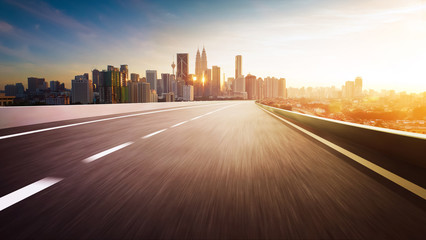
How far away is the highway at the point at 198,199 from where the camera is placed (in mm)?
1982

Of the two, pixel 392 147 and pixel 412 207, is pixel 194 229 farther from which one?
pixel 392 147

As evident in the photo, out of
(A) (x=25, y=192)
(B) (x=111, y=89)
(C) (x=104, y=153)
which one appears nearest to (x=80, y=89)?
(B) (x=111, y=89)

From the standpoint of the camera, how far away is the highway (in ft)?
6.50

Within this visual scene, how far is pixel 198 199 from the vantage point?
262 centimetres

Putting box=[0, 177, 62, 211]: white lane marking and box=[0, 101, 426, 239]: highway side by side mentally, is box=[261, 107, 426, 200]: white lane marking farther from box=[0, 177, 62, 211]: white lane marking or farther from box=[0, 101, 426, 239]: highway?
box=[0, 177, 62, 211]: white lane marking

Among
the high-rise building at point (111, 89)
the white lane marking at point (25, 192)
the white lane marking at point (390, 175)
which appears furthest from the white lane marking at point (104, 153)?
the high-rise building at point (111, 89)

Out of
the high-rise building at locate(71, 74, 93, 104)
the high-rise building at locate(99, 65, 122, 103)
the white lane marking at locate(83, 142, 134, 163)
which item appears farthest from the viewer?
the high-rise building at locate(99, 65, 122, 103)

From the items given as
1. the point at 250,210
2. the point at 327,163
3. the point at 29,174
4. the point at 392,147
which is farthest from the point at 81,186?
the point at 392,147

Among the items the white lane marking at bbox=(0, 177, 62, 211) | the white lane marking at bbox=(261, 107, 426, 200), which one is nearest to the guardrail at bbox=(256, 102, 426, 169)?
the white lane marking at bbox=(261, 107, 426, 200)

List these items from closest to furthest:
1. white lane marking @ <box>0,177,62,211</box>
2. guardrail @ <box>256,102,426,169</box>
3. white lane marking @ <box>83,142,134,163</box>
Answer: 1. white lane marking @ <box>0,177,62,211</box>
2. guardrail @ <box>256,102,426,169</box>
3. white lane marking @ <box>83,142,134,163</box>

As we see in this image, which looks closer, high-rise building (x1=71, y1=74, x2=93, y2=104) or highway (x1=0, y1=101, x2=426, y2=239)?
highway (x1=0, y1=101, x2=426, y2=239)

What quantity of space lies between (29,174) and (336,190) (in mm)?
3822

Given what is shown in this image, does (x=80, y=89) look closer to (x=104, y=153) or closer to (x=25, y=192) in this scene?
(x=104, y=153)

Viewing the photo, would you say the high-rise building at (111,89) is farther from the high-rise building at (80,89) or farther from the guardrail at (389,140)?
the guardrail at (389,140)
